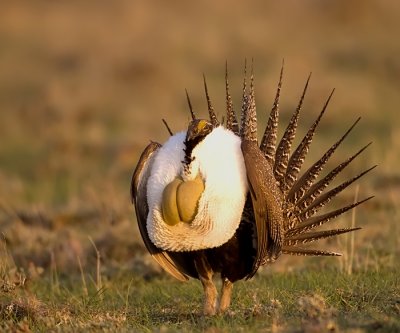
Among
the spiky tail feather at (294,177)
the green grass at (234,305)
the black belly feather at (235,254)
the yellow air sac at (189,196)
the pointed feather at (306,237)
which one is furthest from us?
the pointed feather at (306,237)

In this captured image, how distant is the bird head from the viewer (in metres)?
4.09

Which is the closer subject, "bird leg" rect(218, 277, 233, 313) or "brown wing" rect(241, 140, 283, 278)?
"brown wing" rect(241, 140, 283, 278)

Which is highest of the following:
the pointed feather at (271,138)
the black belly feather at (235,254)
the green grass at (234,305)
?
the pointed feather at (271,138)

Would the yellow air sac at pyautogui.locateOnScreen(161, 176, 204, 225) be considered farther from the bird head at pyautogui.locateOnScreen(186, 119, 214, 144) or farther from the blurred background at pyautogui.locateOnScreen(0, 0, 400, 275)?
the blurred background at pyautogui.locateOnScreen(0, 0, 400, 275)

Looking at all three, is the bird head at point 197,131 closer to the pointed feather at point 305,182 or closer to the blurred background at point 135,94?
the pointed feather at point 305,182

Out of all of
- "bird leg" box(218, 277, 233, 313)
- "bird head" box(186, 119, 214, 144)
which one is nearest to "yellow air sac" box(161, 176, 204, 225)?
"bird head" box(186, 119, 214, 144)

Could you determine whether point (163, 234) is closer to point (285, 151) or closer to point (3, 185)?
point (285, 151)

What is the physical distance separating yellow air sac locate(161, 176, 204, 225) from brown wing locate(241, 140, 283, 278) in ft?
0.72

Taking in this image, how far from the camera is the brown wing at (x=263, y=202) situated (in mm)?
4129

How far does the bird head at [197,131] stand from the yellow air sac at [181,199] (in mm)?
161

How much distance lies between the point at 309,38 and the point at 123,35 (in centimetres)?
387

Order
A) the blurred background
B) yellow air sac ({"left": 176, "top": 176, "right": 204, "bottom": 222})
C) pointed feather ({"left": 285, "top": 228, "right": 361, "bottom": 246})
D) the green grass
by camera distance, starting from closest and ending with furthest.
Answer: the green grass, yellow air sac ({"left": 176, "top": 176, "right": 204, "bottom": 222}), pointed feather ({"left": 285, "top": 228, "right": 361, "bottom": 246}), the blurred background

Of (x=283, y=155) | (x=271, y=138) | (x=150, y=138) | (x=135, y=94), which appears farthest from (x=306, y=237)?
(x=135, y=94)

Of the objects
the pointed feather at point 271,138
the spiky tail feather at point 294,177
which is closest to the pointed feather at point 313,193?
the spiky tail feather at point 294,177
